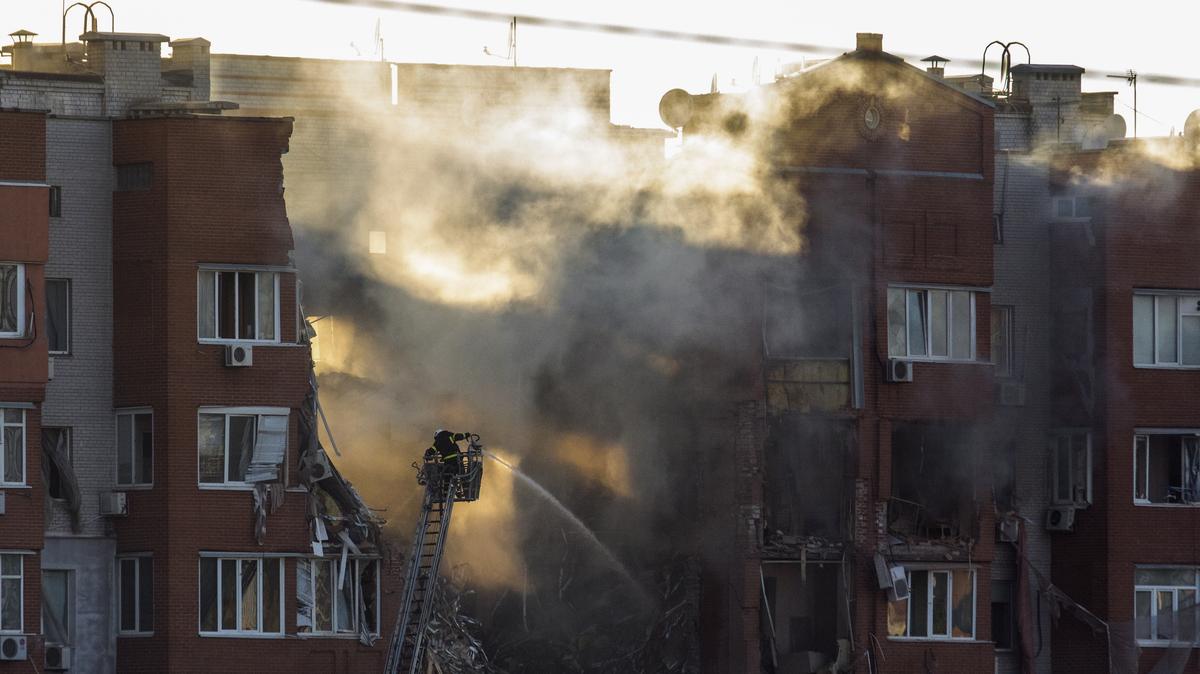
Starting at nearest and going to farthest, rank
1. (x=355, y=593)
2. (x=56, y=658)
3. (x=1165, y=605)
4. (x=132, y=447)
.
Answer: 1. (x=56, y=658)
2. (x=132, y=447)
3. (x=355, y=593)
4. (x=1165, y=605)

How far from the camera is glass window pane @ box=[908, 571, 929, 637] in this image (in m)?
53.7

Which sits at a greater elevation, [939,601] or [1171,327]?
[1171,327]

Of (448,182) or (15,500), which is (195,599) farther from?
(448,182)

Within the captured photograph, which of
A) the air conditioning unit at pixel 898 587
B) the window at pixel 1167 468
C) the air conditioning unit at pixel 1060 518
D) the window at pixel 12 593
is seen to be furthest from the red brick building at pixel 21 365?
the window at pixel 1167 468

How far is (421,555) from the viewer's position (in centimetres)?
4603

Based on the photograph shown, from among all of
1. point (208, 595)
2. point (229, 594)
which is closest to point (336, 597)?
point (229, 594)

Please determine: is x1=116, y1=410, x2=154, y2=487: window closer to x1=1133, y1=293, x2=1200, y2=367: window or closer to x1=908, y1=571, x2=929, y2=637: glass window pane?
x1=908, y1=571, x2=929, y2=637: glass window pane

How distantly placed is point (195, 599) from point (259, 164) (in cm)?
779

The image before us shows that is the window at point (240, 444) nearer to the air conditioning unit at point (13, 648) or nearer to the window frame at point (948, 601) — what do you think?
the air conditioning unit at point (13, 648)

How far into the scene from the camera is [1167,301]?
2176 inches

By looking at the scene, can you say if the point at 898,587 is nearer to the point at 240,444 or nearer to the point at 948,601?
the point at 948,601

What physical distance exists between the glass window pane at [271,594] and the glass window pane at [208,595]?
34.8 inches

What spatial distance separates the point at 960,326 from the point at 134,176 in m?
16.2

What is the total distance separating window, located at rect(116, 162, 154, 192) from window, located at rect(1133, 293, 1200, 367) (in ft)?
64.1
